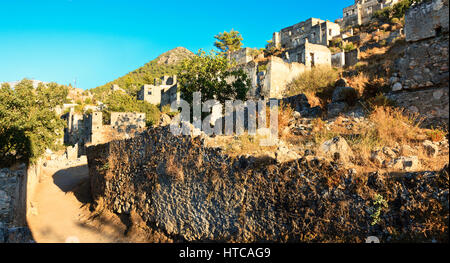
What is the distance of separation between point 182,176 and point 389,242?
4178mm

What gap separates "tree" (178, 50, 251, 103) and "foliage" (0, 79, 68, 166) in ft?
18.6

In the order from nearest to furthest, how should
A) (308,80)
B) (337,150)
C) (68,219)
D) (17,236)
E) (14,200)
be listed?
(337,150) → (17,236) → (14,200) → (68,219) → (308,80)

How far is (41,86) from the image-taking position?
11.8m

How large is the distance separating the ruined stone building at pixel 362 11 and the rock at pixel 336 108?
38973 mm

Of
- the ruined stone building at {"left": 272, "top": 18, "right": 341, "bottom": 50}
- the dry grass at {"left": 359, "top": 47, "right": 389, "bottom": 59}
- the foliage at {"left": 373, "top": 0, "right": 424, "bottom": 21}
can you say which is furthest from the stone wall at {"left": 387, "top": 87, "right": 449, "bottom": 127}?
the foliage at {"left": 373, "top": 0, "right": 424, "bottom": 21}

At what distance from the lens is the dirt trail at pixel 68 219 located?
25.1 ft

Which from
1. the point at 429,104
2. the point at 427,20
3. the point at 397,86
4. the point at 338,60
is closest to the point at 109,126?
the point at 338,60

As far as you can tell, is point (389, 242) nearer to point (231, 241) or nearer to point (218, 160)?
point (231, 241)

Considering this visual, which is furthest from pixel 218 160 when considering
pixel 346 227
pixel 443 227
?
pixel 443 227

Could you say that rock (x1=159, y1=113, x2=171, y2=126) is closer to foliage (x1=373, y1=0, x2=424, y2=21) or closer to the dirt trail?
the dirt trail

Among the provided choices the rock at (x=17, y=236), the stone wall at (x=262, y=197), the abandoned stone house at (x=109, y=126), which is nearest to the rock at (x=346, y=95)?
the stone wall at (x=262, y=197)

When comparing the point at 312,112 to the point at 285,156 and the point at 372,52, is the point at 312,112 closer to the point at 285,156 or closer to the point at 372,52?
the point at 285,156

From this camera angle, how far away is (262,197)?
4.64 m

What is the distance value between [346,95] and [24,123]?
10.9 meters
